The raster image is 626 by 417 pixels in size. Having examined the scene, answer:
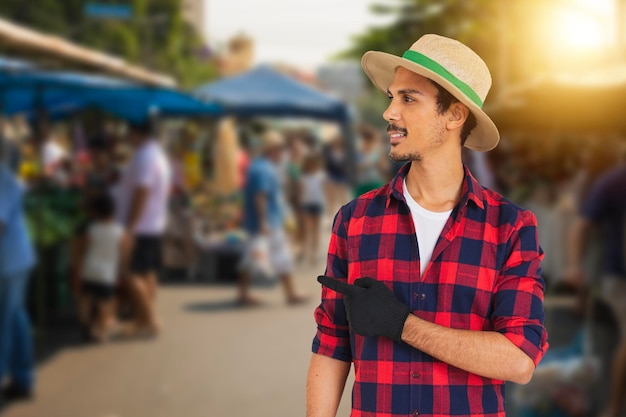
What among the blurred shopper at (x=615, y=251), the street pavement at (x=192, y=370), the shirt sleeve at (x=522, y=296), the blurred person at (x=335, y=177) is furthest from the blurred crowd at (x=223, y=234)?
the blurred person at (x=335, y=177)

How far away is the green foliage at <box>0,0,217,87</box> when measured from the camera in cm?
4150

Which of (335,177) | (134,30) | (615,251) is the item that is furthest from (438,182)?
(134,30)

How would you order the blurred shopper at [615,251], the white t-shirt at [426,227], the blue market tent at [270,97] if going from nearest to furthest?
the white t-shirt at [426,227]
the blurred shopper at [615,251]
the blue market tent at [270,97]

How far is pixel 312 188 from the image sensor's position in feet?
52.5

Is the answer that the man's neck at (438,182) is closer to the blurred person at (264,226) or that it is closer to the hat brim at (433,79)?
the hat brim at (433,79)

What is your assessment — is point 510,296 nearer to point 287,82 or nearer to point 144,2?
point 287,82

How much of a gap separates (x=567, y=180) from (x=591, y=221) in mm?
2594

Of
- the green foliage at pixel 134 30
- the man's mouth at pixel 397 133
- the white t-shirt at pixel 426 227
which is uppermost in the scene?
the green foliage at pixel 134 30

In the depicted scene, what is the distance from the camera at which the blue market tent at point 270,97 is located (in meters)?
15.5

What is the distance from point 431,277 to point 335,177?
18940 millimetres

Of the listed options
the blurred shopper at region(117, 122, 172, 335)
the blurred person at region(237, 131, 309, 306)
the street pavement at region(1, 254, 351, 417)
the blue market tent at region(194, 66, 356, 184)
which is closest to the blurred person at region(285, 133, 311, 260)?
the blue market tent at region(194, 66, 356, 184)

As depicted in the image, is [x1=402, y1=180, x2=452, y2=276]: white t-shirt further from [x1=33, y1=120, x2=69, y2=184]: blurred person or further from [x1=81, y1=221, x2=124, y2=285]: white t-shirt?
[x1=33, y1=120, x2=69, y2=184]: blurred person

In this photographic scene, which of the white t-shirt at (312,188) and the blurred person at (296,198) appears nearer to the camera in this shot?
the white t-shirt at (312,188)

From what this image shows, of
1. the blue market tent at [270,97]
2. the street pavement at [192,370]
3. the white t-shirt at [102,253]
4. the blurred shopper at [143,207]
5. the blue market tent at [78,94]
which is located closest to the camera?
the street pavement at [192,370]
